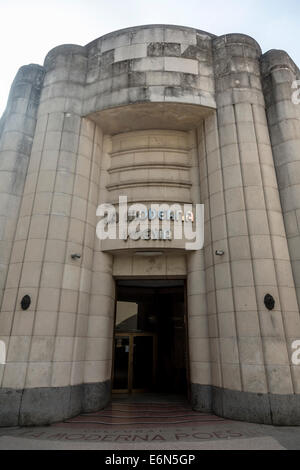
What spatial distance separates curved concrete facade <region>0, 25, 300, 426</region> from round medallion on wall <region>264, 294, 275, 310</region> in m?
0.21

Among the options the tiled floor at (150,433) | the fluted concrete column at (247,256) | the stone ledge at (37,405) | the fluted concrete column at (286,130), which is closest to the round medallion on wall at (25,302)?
the stone ledge at (37,405)

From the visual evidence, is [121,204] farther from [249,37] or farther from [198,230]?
[249,37]

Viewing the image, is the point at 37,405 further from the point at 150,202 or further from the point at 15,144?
the point at 15,144

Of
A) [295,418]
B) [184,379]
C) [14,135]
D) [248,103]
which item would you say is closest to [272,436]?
[295,418]

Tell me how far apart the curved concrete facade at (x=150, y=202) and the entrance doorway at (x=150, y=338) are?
114 inches

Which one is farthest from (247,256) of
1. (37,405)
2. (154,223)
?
(37,405)

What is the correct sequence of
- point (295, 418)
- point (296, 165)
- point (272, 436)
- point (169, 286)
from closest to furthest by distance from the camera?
1. point (272, 436)
2. point (295, 418)
3. point (296, 165)
4. point (169, 286)

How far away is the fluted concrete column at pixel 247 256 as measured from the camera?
988 cm

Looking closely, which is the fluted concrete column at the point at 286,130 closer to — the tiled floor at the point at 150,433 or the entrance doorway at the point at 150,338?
the tiled floor at the point at 150,433

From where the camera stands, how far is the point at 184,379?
15.4 metres

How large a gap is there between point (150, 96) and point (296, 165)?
7.65 metres

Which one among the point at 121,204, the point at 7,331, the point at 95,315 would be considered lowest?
the point at 7,331

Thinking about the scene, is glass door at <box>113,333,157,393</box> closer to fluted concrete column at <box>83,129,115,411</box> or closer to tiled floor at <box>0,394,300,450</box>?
fluted concrete column at <box>83,129,115,411</box>

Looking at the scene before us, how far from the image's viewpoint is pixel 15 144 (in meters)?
13.9
